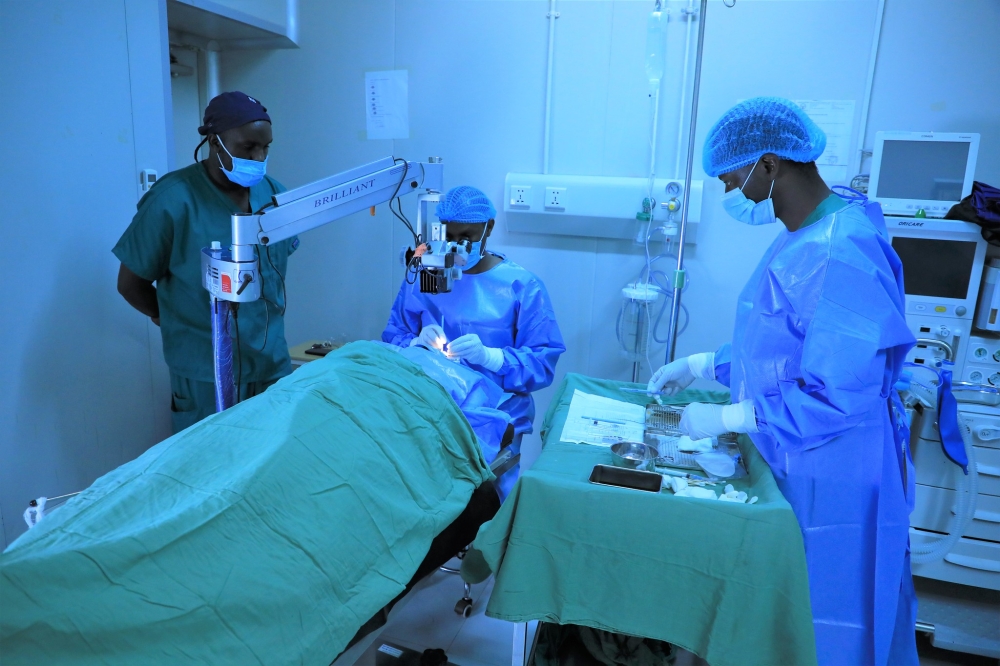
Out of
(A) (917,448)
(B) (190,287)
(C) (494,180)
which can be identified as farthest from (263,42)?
(A) (917,448)

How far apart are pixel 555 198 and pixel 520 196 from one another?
156mm

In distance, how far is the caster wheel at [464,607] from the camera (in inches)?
84.4

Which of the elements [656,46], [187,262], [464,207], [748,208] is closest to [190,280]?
[187,262]

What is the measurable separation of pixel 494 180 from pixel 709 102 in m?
0.95

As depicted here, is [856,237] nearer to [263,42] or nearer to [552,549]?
[552,549]

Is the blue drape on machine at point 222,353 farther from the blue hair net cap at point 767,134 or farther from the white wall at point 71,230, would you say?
the blue hair net cap at point 767,134

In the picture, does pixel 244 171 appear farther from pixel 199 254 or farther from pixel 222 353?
pixel 222 353

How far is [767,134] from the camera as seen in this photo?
1.44 metres

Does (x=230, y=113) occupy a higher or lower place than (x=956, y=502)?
higher

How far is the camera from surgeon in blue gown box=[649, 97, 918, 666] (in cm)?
127

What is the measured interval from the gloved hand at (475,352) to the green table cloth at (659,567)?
2.40 ft

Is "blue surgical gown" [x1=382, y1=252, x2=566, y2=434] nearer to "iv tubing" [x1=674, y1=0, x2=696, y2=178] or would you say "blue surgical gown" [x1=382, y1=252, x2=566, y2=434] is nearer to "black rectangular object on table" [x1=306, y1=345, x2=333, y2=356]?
"black rectangular object on table" [x1=306, y1=345, x2=333, y2=356]

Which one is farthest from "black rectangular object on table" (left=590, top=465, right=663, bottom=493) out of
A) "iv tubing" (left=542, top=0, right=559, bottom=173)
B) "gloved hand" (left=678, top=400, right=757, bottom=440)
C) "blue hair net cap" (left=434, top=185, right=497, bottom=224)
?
"iv tubing" (left=542, top=0, right=559, bottom=173)

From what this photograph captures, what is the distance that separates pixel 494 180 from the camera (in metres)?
2.87
